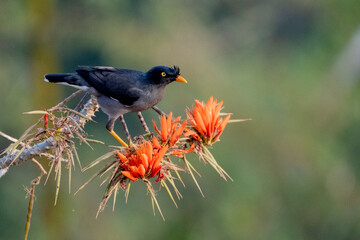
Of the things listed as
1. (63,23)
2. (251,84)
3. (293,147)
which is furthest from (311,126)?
(63,23)

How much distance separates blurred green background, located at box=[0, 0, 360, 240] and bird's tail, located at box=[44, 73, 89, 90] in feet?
24.5

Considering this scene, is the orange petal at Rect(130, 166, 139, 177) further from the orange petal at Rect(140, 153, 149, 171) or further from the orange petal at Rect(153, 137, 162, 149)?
the orange petal at Rect(153, 137, 162, 149)

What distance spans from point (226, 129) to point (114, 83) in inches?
331

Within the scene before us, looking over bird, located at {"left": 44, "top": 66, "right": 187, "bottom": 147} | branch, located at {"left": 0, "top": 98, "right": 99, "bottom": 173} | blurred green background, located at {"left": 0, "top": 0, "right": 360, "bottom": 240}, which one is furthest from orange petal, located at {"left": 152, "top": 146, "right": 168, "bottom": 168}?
blurred green background, located at {"left": 0, "top": 0, "right": 360, "bottom": 240}

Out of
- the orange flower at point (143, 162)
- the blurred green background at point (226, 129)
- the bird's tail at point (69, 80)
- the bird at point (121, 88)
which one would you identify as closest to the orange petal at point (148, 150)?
the orange flower at point (143, 162)

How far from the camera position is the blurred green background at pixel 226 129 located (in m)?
11.8

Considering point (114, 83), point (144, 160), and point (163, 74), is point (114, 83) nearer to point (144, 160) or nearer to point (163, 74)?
point (163, 74)

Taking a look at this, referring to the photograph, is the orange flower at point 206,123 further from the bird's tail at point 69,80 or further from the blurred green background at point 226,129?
the blurred green background at point 226,129

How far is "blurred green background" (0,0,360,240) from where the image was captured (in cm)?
1182

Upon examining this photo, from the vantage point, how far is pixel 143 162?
260 centimetres

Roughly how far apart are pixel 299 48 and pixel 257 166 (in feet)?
14.5

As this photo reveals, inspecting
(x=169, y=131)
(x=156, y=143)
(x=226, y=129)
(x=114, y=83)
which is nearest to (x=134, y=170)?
(x=156, y=143)

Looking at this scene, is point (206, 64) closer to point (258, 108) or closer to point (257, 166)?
point (258, 108)

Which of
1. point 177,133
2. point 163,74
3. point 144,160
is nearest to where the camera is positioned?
point 144,160
